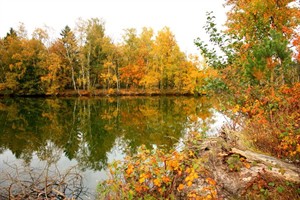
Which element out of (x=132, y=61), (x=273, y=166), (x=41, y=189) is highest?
(x=132, y=61)

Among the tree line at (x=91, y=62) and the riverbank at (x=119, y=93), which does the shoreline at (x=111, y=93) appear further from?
the tree line at (x=91, y=62)

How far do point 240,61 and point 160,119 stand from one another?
12.6 m

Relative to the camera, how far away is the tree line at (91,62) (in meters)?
49.0

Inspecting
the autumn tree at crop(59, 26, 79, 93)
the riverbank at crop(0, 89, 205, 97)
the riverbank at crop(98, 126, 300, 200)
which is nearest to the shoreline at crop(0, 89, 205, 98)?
the riverbank at crop(0, 89, 205, 97)

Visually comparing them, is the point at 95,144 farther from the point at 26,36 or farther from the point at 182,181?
the point at 26,36

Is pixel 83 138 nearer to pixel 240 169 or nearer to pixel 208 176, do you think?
pixel 208 176

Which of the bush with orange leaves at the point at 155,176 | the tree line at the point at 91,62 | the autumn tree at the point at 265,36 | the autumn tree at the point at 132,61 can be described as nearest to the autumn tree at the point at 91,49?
the tree line at the point at 91,62

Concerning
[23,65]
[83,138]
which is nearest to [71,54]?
[23,65]

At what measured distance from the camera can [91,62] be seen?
53250 millimetres

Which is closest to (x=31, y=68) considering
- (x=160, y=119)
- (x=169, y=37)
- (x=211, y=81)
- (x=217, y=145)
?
(x=169, y=37)

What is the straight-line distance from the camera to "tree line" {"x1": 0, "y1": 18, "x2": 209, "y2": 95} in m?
49.0

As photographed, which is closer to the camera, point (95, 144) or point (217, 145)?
point (217, 145)

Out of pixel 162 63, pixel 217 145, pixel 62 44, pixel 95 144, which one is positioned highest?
pixel 62 44

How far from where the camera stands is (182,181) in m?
A: 5.96
